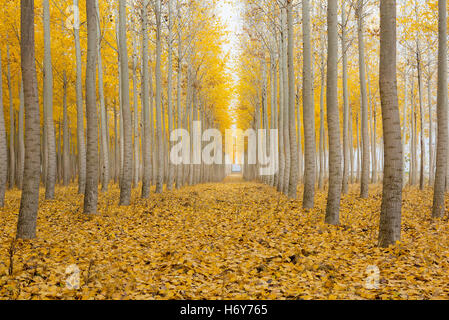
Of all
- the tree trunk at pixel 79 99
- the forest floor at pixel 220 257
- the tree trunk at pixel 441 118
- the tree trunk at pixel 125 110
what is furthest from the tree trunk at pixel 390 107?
the tree trunk at pixel 79 99

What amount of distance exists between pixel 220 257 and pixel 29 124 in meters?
4.16

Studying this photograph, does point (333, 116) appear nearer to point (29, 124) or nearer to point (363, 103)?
point (363, 103)

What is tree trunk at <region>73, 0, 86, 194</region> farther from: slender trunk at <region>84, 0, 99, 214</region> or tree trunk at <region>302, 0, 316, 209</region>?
tree trunk at <region>302, 0, 316, 209</region>

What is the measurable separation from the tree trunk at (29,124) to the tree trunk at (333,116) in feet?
20.4

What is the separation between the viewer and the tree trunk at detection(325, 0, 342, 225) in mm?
7836

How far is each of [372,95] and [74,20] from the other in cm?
1899

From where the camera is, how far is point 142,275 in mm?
4715

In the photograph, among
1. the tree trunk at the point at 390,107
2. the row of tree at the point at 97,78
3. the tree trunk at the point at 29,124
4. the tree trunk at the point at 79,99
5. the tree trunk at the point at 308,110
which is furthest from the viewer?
the tree trunk at the point at 79,99

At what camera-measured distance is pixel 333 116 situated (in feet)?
26.6

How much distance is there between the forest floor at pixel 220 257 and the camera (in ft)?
13.5

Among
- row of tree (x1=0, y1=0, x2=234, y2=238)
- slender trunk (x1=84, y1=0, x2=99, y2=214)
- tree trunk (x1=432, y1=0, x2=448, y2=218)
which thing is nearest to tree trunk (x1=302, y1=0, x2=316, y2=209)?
tree trunk (x1=432, y1=0, x2=448, y2=218)

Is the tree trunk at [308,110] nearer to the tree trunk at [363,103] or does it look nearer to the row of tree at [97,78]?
the tree trunk at [363,103]

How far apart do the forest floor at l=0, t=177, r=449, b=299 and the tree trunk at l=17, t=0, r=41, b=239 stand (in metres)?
0.43
